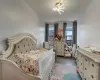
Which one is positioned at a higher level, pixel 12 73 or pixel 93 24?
pixel 93 24

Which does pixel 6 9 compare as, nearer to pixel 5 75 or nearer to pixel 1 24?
pixel 1 24

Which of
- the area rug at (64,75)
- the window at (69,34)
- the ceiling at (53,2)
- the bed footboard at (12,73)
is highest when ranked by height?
the ceiling at (53,2)

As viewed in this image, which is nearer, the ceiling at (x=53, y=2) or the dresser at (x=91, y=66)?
the dresser at (x=91, y=66)

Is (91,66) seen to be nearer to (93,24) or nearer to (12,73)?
(93,24)

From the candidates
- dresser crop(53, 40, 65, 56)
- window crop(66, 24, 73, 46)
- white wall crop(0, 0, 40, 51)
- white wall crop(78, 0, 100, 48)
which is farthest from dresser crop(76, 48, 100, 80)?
window crop(66, 24, 73, 46)

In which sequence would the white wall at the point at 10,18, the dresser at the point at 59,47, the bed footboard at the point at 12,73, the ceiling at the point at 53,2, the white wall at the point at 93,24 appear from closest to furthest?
1. the bed footboard at the point at 12,73
2. the white wall at the point at 10,18
3. the white wall at the point at 93,24
4. the ceiling at the point at 53,2
5. the dresser at the point at 59,47

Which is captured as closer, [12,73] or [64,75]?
[12,73]

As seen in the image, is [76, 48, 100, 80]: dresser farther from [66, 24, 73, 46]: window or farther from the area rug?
[66, 24, 73, 46]: window

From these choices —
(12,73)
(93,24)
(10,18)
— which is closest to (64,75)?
(12,73)

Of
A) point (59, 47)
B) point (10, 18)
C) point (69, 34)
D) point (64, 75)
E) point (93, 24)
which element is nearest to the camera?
point (10, 18)

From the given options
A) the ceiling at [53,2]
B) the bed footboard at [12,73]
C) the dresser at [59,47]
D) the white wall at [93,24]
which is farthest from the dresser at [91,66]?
the dresser at [59,47]

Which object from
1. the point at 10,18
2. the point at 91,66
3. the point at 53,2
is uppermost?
the point at 53,2

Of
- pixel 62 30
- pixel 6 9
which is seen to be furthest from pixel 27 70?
pixel 62 30

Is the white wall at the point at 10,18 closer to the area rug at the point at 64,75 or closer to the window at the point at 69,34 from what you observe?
the area rug at the point at 64,75
